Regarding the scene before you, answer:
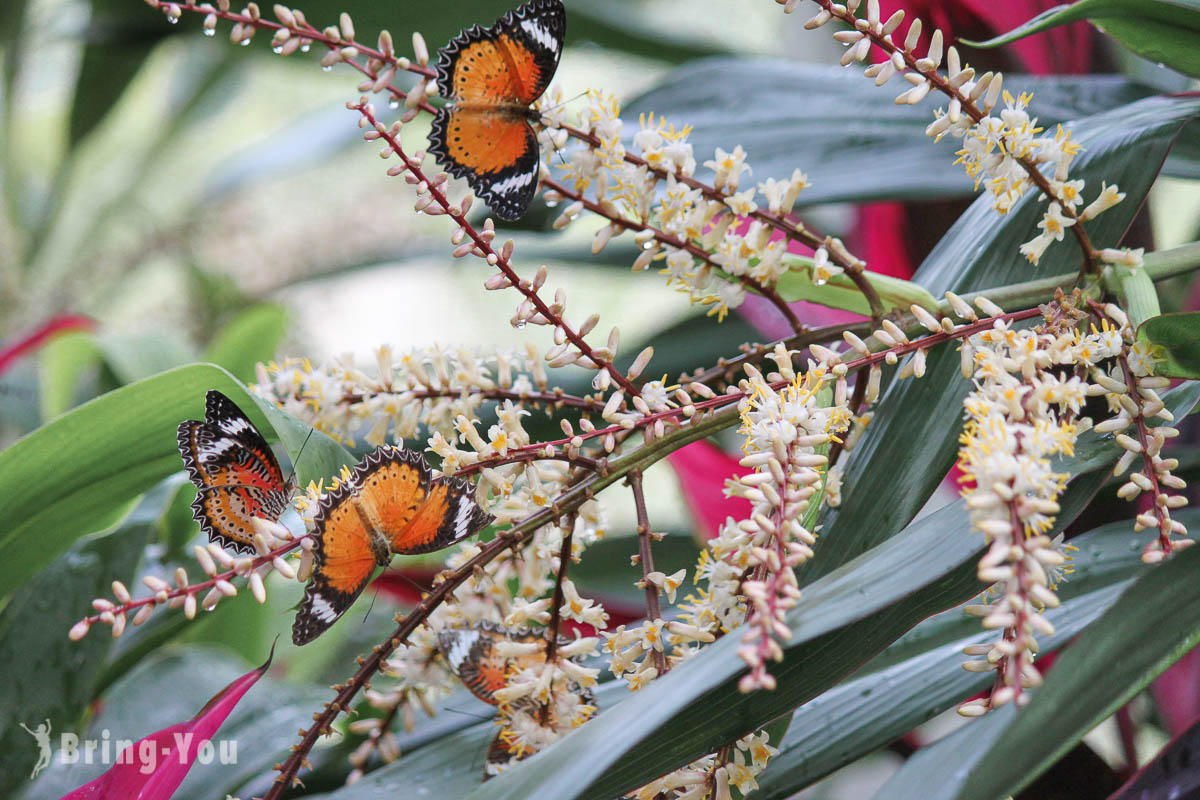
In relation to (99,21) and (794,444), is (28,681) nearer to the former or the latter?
(794,444)

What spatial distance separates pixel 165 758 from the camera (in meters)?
0.33

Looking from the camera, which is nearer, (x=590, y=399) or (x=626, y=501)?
(x=590, y=399)

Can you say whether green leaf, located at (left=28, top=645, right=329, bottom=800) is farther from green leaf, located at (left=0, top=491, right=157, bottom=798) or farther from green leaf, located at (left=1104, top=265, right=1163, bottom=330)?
green leaf, located at (left=1104, top=265, right=1163, bottom=330)

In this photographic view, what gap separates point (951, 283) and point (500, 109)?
226 millimetres

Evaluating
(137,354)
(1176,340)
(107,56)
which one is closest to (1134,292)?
(1176,340)

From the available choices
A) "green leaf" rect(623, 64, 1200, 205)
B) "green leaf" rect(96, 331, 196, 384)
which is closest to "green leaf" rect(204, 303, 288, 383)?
"green leaf" rect(96, 331, 196, 384)

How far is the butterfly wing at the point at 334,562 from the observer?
0.29 meters

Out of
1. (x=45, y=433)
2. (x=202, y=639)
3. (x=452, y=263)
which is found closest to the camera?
(x=45, y=433)

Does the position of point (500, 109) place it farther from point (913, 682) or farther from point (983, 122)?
point (913, 682)

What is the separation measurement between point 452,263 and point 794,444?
680 millimetres

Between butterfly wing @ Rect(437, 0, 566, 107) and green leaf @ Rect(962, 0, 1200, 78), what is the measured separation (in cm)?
16

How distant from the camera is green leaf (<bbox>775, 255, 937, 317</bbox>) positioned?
0.37m

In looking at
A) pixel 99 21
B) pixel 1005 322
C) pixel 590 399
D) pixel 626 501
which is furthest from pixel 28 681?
pixel 626 501

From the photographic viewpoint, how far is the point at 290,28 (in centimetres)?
34
